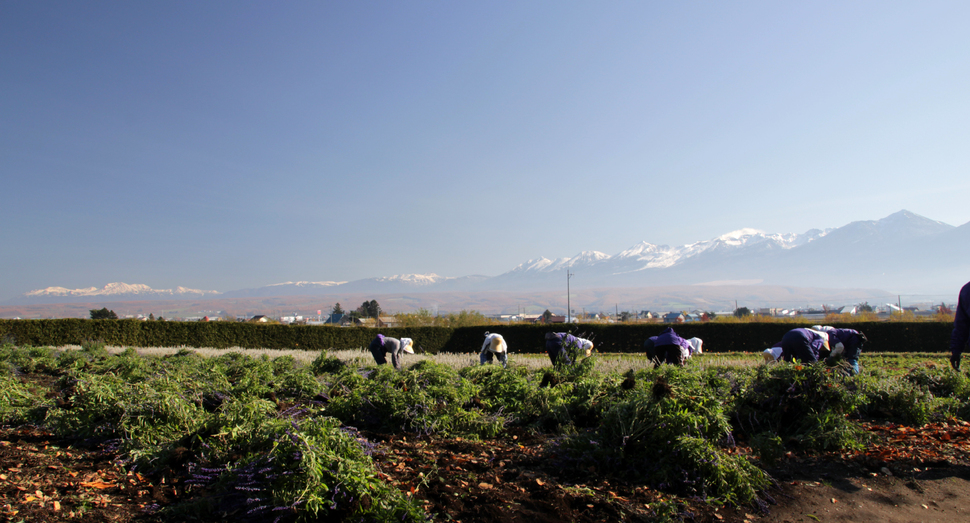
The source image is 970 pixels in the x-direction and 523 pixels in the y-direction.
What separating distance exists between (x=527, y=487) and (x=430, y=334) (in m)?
22.3

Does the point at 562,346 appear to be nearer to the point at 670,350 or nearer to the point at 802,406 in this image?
the point at 670,350

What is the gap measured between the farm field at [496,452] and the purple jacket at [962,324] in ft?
2.37

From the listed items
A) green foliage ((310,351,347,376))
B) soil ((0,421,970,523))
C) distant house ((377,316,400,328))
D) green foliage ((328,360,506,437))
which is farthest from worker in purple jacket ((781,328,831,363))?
distant house ((377,316,400,328))

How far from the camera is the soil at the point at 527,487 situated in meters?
3.24

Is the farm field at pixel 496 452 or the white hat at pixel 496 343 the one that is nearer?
the farm field at pixel 496 452

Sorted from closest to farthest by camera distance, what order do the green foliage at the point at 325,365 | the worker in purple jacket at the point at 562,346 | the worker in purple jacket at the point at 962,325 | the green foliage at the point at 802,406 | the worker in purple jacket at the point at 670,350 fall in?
the green foliage at the point at 802,406, the worker in purple jacket at the point at 962,325, the worker in purple jacket at the point at 562,346, the worker in purple jacket at the point at 670,350, the green foliage at the point at 325,365

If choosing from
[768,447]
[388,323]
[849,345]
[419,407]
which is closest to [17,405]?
[419,407]

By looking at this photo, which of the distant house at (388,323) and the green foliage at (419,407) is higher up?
the green foliage at (419,407)

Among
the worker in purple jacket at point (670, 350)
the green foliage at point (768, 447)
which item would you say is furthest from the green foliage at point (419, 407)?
the worker in purple jacket at point (670, 350)

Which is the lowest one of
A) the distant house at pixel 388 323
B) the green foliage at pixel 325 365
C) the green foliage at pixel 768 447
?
the distant house at pixel 388 323

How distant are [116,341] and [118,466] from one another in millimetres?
24814

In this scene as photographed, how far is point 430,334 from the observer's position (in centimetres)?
2567

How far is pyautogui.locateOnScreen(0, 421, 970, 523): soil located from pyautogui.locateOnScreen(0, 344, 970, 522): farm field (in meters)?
0.02

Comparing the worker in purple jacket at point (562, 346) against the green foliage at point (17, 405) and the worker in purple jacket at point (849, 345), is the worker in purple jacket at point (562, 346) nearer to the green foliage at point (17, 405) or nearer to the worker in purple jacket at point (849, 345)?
the worker in purple jacket at point (849, 345)
